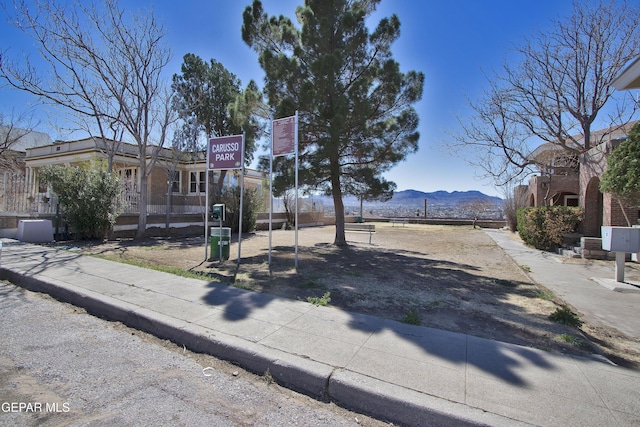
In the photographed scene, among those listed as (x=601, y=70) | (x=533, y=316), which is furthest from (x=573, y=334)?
(x=601, y=70)

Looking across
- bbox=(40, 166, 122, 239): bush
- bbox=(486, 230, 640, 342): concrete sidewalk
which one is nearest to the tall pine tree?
bbox=(486, 230, 640, 342): concrete sidewalk

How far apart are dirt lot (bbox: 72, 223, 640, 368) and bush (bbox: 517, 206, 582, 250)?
339cm

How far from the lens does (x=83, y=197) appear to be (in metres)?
12.2

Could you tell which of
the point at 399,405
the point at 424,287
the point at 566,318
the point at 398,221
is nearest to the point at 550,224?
the point at 424,287

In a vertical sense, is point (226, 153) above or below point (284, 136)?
below

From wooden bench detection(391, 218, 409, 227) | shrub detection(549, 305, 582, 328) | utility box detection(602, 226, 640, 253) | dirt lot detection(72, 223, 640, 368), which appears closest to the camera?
dirt lot detection(72, 223, 640, 368)

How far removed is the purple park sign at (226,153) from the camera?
344 inches

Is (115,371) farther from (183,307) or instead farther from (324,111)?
(324,111)

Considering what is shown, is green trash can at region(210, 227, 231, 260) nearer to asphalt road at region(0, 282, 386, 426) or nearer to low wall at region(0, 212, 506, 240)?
asphalt road at region(0, 282, 386, 426)

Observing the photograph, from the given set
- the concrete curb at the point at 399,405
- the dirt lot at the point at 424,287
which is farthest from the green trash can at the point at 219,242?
the concrete curb at the point at 399,405

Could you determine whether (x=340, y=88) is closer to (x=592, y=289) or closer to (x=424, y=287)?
(x=424, y=287)

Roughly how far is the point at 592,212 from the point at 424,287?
35.9 feet

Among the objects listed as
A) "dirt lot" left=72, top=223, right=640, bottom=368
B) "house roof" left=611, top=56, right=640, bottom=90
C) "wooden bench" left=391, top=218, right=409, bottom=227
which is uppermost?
"house roof" left=611, top=56, right=640, bottom=90

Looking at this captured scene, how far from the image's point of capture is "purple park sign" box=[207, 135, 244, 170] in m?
8.74
